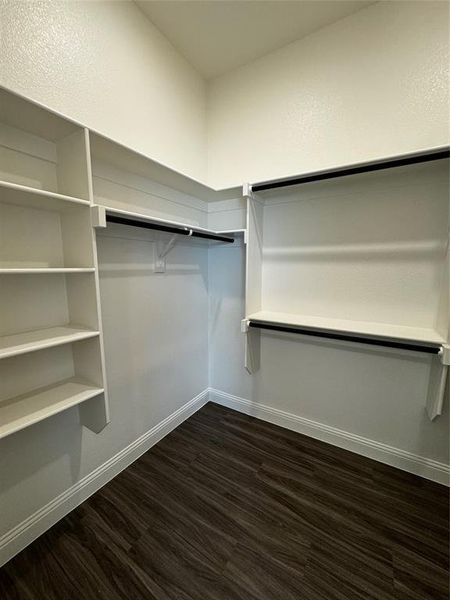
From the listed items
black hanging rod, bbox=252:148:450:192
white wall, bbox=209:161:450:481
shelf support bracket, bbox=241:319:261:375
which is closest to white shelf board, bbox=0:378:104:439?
shelf support bracket, bbox=241:319:261:375

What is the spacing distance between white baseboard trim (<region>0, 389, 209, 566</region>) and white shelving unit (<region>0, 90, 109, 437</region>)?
445 mm

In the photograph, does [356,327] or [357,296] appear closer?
[356,327]

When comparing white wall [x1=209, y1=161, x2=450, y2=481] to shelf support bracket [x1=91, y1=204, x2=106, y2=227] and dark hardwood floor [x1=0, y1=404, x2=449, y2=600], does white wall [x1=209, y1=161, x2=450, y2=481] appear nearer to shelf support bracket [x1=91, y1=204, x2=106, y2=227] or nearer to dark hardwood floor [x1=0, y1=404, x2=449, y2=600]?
dark hardwood floor [x1=0, y1=404, x2=449, y2=600]

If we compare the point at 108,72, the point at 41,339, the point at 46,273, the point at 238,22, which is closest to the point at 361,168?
the point at 238,22

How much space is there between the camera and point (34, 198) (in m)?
1.08

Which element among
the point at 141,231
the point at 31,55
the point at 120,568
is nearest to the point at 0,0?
the point at 31,55

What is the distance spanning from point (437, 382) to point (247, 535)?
1.41 meters

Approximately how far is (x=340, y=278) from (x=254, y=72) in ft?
5.84

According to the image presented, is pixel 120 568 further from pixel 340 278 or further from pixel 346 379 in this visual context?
pixel 340 278

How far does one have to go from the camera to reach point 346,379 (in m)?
1.89

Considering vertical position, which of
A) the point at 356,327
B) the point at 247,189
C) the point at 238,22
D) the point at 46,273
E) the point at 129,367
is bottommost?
the point at 129,367

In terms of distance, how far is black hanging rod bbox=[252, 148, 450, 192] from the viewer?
130cm

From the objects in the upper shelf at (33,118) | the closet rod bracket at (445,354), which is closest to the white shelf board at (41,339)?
the upper shelf at (33,118)

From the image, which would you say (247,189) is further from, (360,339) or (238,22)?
(360,339)
